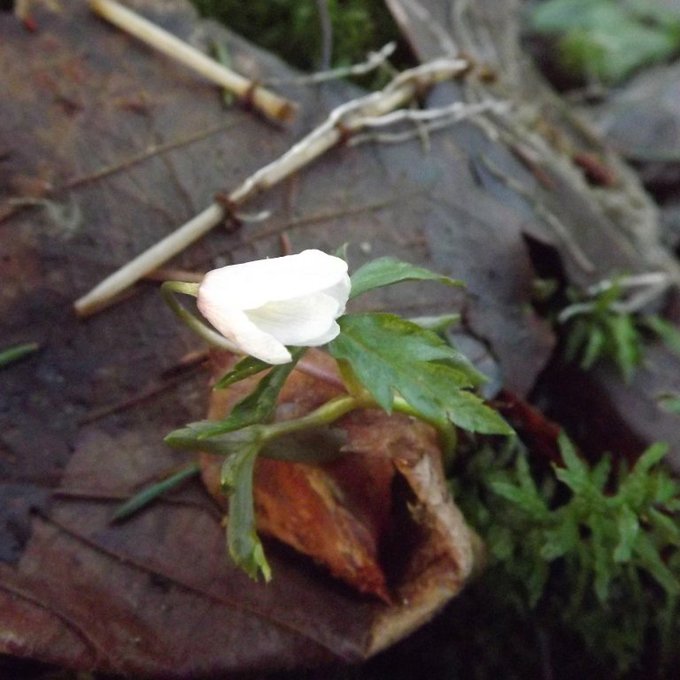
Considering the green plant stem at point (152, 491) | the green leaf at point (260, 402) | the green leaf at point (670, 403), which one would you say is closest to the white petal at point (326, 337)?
the green leaf at point (260, 402)

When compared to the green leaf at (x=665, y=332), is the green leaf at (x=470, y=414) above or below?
above

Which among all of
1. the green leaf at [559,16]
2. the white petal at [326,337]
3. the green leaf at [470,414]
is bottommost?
the green leaf at [559,16]

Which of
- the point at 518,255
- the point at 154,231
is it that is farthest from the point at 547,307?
the point at 154,231

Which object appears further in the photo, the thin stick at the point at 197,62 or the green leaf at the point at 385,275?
the thin stick at the point at 197,62

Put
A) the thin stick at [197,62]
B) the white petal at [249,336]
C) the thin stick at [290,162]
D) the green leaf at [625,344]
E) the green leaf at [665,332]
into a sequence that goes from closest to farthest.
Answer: the white petal at [249,336] → the thin stick at [290,162] → the thin stick at [197,62] → the green leaf at [625,344] → the green leaf at [665,332]

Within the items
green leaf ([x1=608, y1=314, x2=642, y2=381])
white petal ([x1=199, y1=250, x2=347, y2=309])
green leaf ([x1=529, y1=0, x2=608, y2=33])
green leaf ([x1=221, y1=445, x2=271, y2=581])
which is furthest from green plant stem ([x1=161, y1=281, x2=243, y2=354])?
green leaf ([x1=529, y1=0, x2=608, y2=33])

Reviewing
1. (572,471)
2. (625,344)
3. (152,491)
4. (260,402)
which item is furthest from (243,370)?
(625,344)

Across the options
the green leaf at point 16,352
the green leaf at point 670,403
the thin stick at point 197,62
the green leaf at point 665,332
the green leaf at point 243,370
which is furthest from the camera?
the green leaf at point 665,332

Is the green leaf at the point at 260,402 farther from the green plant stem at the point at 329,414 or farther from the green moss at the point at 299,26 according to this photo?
the green moss at the point at 299,26

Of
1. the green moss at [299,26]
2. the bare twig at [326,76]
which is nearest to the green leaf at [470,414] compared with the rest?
the bare twig at [326,76]

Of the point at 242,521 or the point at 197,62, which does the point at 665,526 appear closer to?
the point at 242,521
